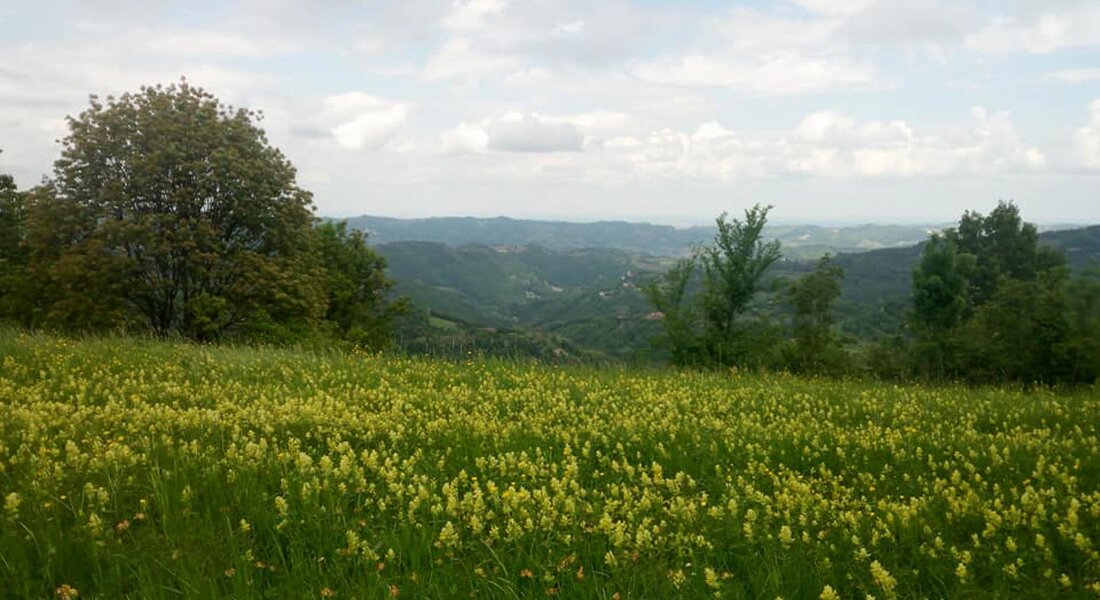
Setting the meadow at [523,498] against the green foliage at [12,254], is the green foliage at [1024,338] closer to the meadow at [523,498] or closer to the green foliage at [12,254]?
the meadow at [523,498]

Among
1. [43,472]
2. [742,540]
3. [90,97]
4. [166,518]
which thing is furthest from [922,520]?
[90,97]

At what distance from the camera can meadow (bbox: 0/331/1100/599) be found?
4277 mm

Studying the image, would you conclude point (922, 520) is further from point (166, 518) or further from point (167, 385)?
point (167, 385)

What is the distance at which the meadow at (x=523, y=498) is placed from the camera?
14.0 feet

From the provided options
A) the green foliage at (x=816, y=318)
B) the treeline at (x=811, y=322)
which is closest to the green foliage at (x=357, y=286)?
the treeline at (x=811, y=322)

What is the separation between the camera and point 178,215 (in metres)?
28.3

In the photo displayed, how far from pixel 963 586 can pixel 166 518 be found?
18.2ft

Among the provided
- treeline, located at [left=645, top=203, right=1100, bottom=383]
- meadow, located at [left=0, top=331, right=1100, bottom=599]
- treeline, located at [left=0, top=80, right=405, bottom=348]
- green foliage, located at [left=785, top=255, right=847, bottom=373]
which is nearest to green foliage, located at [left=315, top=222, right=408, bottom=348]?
treeline, located at [left=0, top=80, right=405, bottom=348]

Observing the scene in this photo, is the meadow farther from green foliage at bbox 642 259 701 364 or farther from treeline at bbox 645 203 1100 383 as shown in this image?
green foliage at bbox 642 259 701 364

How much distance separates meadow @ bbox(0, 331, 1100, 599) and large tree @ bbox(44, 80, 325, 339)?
2041 centimetres

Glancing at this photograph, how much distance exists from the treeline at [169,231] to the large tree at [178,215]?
0.17 ft

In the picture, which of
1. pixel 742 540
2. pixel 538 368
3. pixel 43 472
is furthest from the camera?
pixel 538 368

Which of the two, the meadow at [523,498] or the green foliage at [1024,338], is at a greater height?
the meadow at [523,498]

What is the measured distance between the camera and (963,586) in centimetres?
412
